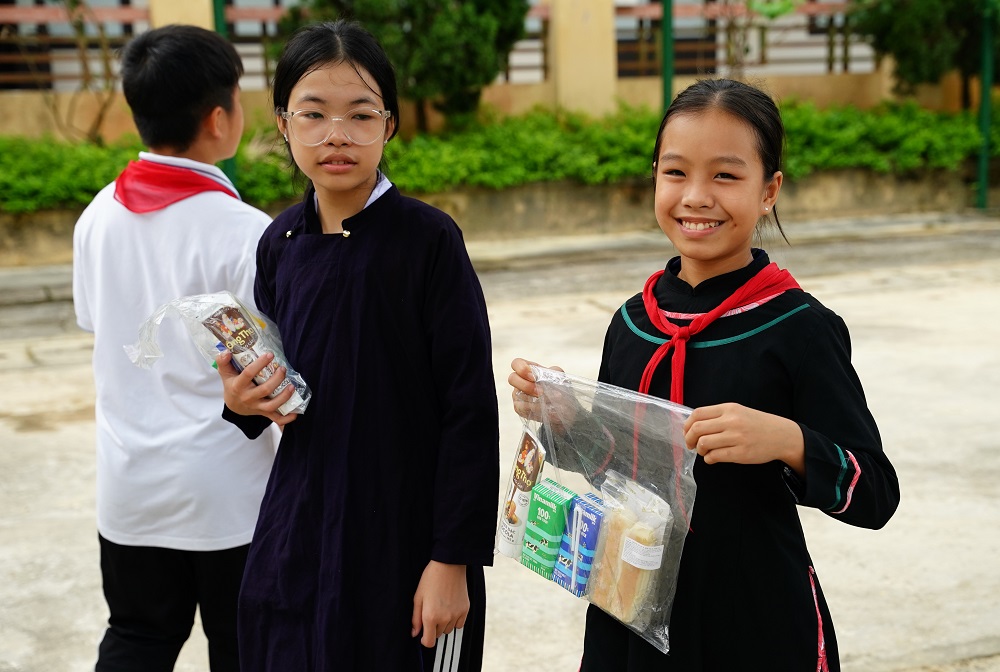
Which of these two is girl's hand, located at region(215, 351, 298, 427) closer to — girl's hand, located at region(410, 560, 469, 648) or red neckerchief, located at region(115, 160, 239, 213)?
girl's hand, located at region(410, 560, 469, 648)

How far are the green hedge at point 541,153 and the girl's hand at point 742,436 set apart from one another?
320 inches

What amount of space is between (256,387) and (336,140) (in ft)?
1.29

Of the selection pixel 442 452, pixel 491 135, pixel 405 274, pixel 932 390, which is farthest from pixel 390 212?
pixel 491 135

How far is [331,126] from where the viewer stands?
1681mm

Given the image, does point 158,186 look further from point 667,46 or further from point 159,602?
point 667,46

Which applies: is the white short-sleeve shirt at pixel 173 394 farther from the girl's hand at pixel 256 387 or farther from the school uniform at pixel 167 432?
the girl's hand at pixel 256 387

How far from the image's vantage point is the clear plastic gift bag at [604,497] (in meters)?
1.40

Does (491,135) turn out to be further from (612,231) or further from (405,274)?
(405,274)

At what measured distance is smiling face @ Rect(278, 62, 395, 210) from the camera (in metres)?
1.67

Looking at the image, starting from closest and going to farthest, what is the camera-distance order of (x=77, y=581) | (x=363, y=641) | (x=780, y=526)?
(x=780, y=526) < (x=363, y=641) < (x=77, y=581)

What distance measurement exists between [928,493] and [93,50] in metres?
10.2

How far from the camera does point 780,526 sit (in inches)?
58.0

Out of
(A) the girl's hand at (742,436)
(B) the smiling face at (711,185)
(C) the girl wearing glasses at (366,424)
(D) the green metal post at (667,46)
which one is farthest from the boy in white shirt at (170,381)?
(D) the green metal post at (667,46)

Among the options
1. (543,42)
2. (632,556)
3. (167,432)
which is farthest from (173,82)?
(543,42)
